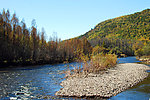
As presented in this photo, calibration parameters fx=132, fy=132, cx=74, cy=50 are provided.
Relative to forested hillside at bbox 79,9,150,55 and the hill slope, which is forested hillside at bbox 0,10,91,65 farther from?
the hill slope

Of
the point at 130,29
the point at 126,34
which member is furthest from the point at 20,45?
the point at 130,29

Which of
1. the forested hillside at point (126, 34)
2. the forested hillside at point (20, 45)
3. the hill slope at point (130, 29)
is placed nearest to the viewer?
the forested hillside at point (20, 45)

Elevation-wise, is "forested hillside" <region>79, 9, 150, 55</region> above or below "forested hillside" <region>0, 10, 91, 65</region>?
above

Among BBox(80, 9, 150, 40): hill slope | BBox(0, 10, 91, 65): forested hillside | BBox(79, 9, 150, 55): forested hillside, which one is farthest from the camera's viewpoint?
BBox(80, 9, 150, 40): hill slope

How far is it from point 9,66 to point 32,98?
21.1m

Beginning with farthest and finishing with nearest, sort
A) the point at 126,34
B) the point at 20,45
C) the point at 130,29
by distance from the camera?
the point at 126,34
the point at 130,29
the point at 20,45

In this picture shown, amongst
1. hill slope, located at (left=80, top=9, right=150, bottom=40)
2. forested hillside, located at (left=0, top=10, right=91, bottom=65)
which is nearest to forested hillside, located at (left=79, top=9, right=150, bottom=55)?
hill slope, located at (left=80, top=9, right=150, bottom=40)

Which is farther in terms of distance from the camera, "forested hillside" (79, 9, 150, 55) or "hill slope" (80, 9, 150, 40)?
"hill slope" (80, 9, 150, 40)

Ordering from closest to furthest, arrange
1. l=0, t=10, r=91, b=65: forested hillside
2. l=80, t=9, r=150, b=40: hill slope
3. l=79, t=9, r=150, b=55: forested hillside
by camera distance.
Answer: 1. l=0, t=10, r=91, b=65: forested hillside
2. l=79, t=9, r=150, b=55: forested hillside
3. l=80, t=9, r=150, b=40: hill slope

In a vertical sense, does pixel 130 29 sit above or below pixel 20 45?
above

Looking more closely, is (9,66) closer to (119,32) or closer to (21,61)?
(21,61)

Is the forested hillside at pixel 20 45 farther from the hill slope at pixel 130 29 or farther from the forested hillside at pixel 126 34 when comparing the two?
the hill slope at pixel 130 29

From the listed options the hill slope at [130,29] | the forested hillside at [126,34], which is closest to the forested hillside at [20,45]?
the forested hillside at [126,34]

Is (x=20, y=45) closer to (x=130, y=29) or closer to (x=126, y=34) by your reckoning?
(x=126, y=34)
